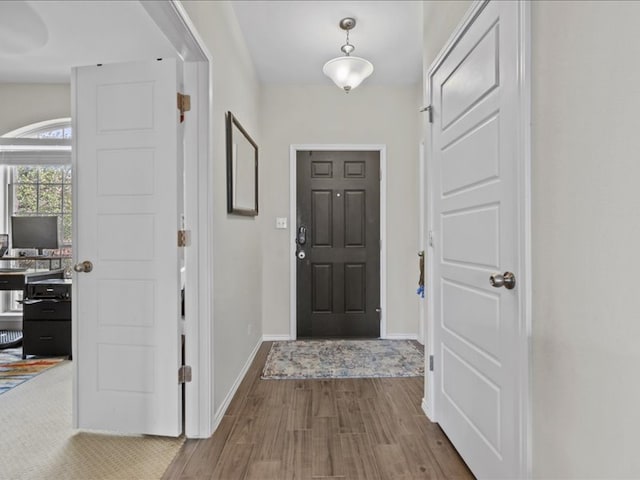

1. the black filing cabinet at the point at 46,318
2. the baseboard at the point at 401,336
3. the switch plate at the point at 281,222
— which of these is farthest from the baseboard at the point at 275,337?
the black filing cabinet at the point at 46,318

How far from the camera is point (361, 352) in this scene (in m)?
3.44

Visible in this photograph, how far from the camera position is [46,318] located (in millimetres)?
3229

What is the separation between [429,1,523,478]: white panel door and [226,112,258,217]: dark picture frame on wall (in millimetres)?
1311

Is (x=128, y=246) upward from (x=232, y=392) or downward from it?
upward

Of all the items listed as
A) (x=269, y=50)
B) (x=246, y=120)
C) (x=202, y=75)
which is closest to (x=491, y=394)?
(x=202, y=75)

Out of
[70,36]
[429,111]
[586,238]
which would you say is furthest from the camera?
[70,36]

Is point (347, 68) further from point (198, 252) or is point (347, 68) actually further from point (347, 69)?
point (198, 252)

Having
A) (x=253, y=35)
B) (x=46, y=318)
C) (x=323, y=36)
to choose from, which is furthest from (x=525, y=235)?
(x=46, y=318)

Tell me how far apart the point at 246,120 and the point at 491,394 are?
2730 millimetres

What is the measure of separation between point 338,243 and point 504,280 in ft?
8.85

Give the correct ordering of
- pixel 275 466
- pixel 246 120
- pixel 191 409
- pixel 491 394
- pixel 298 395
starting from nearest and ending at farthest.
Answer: pixel 491 394 < pixel 275 466 < pixel 191 409 < pixel 298 395 < pixel 246 120

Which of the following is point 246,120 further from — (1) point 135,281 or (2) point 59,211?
(2) point 59,211

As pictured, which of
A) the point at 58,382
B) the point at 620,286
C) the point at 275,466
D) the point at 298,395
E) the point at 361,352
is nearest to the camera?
the point at 620,286

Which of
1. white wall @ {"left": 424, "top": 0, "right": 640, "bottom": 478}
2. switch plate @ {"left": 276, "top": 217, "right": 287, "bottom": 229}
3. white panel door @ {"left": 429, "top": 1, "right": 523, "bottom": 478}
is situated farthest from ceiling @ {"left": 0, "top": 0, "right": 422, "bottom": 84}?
white wall @ {"left": 424, "top": 0, "right": 640, "bottom": 478}
